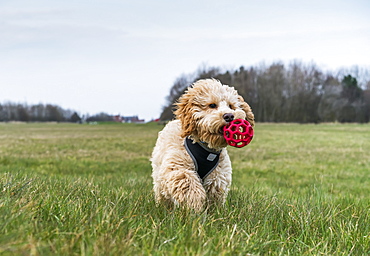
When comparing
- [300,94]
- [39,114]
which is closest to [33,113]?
[39,114]

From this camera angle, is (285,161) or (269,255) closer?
(269,255)

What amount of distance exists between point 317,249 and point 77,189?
9.49 feet

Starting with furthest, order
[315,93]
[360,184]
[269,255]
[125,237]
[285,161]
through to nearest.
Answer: [315,93] → [285,161] → [360,184] → [269,255] → [125,237]

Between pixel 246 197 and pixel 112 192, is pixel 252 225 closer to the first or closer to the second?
pixel 246 197

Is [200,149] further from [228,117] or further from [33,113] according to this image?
[33,113]

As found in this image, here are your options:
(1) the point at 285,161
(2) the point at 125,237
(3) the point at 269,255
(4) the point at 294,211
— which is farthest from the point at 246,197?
(1) the point at 285,161

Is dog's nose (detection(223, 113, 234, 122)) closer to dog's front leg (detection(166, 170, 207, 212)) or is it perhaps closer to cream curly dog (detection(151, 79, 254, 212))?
cream curly dog (detection(151, 79, 254, 212))

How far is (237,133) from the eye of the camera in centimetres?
363

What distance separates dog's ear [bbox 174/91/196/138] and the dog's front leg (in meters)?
0.51

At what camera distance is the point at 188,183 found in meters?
4.12

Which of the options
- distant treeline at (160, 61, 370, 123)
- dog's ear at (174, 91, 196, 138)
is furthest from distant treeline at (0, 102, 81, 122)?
dog's ear at (174, 91, 196, 138)

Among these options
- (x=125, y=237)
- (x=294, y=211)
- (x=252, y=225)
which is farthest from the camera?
(x=294, y=211)

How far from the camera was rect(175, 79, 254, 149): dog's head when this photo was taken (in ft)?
12.8

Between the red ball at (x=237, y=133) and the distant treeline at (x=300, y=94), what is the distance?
61.1m
